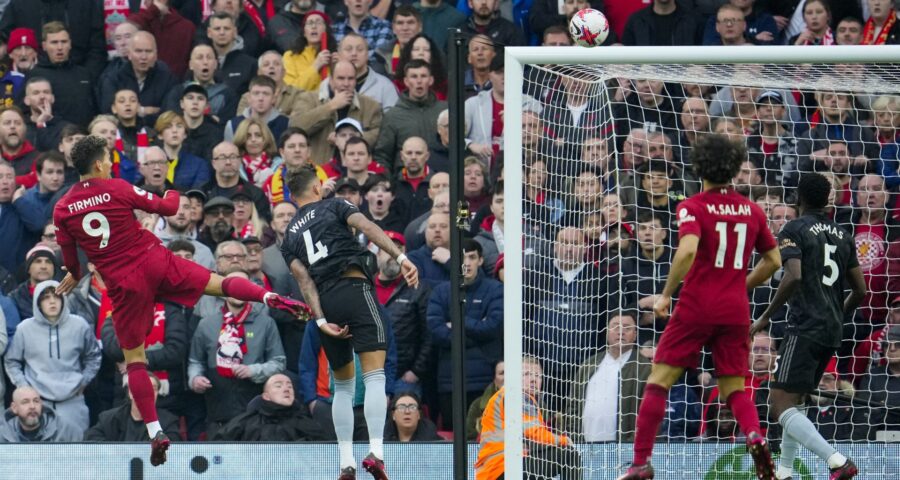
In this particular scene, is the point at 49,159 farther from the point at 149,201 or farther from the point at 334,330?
the point at 334,330

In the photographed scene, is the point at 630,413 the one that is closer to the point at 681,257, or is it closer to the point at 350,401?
the point at 350,401

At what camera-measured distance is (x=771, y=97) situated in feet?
42.4

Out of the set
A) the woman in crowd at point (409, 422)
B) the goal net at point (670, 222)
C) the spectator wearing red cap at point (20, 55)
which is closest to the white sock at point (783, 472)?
the goal net at point (670, 222)

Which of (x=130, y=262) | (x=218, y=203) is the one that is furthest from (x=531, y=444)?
(x=218, y=203)

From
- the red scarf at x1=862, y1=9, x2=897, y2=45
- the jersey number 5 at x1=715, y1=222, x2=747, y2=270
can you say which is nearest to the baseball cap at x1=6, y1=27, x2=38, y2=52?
the red scarf at x1=862, y1=9, x2=897, y2=45

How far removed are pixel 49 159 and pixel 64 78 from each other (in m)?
1.37

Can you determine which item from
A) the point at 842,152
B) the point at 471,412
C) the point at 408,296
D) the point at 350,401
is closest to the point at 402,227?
A: the point at 408,296

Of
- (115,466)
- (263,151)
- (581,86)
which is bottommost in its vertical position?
(115,466)

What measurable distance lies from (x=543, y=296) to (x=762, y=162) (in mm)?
2349

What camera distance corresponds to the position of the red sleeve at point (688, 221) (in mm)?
8875

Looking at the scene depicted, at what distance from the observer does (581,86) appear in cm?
1173

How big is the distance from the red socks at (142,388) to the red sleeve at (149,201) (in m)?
1.15

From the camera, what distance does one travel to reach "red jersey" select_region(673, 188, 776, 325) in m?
9.01

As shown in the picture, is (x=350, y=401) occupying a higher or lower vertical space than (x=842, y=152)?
lower
